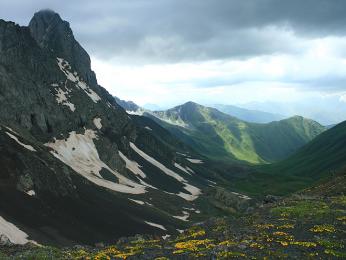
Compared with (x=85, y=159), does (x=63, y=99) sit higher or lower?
higher

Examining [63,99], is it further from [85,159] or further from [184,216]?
[184,216]

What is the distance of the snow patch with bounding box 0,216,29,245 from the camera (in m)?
59.8

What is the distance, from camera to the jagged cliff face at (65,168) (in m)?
78.1

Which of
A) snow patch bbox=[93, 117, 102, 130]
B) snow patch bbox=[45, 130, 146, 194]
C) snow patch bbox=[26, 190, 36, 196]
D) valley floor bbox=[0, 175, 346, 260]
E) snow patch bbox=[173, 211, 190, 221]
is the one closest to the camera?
valley floor bbox=[0, 175, 346, 260]

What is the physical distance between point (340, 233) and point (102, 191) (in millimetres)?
79778

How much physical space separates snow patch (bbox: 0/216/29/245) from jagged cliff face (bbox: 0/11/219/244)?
4.58 feet

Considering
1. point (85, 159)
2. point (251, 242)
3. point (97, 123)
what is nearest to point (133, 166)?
point (97, 123)

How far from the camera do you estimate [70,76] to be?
195875 mm

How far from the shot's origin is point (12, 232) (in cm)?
6169

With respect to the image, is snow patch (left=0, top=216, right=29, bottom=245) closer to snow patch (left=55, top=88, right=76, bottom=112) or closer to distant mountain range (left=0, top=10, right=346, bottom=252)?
distant mountain range (left=0, top=10, right=346, bottom=252)

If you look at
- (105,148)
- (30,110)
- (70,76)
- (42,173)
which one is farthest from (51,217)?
(70,76)

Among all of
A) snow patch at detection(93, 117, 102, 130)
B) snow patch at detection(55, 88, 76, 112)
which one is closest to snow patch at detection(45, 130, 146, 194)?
snow patch at detection(55, 88, 76, 112)

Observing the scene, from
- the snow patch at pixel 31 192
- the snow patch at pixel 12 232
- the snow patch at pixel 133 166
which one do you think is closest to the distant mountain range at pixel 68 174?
the snow patch at pixel 12 232

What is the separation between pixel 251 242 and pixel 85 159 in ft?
387
